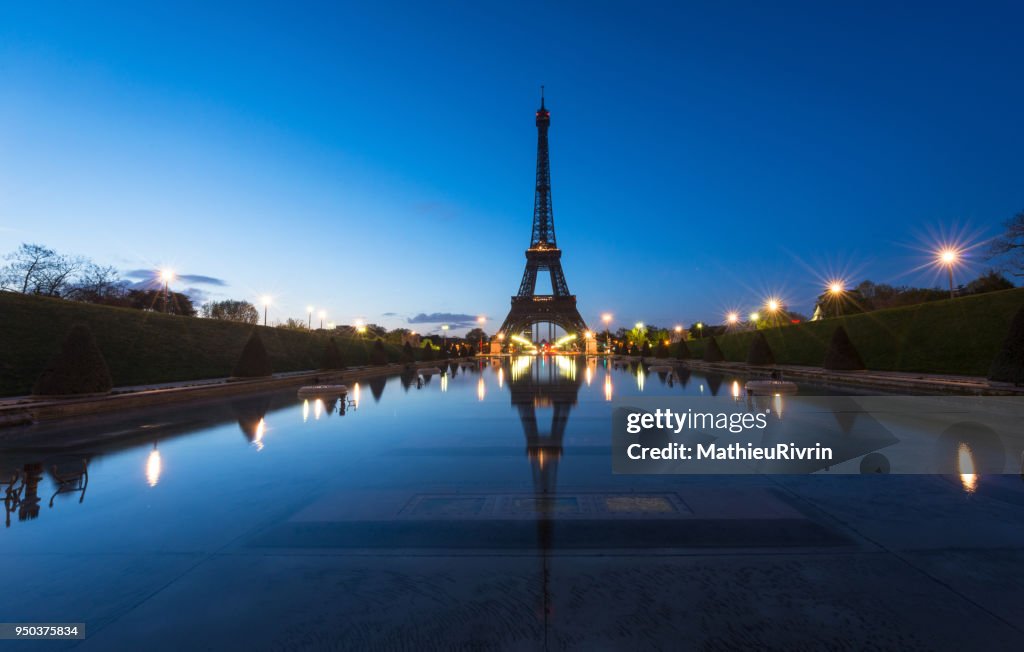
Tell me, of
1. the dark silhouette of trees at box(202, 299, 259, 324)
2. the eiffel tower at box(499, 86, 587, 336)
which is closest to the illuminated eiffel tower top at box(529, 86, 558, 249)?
the eiffel tower at box(499, 86, 587, 336)

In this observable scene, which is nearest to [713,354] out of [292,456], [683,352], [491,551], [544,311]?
[683,352]

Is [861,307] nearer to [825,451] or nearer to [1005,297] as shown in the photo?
[1005,297]

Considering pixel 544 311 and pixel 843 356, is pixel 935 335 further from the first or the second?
pixel 544 311

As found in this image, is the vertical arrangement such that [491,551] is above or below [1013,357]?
below

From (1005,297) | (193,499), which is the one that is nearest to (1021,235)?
(1005,297)

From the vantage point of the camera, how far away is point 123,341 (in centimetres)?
2394

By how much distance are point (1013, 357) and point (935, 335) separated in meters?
10.6

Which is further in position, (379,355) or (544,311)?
(544,311)

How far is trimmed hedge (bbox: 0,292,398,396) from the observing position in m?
18.9

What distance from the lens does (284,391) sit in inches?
823

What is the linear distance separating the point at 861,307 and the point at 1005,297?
40.0 m

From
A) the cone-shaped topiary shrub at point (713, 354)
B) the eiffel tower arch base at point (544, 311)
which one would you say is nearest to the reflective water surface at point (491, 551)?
the cone-shaped topiary shrub at point (713, 354)

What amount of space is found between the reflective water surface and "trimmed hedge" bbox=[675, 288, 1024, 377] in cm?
1985

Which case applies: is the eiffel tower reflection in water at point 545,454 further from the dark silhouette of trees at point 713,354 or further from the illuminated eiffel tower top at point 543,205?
the illuminated eiffel tower top at point 543,205
